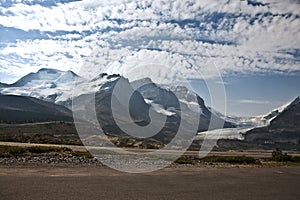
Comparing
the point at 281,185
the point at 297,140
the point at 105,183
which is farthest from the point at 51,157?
the point at 297,140

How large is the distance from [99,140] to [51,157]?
41256 millimetres

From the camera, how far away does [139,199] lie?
705 inches

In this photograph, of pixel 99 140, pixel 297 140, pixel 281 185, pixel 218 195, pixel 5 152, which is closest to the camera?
pixel 218 195

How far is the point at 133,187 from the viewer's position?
70.6ft

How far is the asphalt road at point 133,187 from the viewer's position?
60.1ft

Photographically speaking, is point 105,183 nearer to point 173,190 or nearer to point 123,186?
point 123,186

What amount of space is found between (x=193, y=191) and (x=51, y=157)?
2163 cm

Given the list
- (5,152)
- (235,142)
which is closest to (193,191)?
(5,152)

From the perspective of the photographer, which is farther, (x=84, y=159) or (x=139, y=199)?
(x=84, y=159)

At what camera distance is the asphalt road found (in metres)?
18.3

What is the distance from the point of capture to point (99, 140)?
79625mm

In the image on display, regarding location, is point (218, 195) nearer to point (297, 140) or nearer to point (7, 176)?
point (7, 176)

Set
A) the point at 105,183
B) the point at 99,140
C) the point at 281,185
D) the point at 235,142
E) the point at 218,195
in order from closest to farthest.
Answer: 1. the point at 218,195
2. the point at 105,183
3. the point at 281,185
4. the point at 99,140
5. the point at 235,142

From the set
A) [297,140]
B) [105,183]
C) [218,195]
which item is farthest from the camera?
[297,140]
